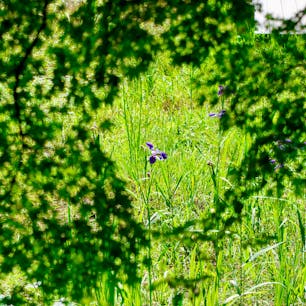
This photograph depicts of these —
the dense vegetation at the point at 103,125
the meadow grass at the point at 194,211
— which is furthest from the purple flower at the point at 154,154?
the dense vegetation at the point at 103,125

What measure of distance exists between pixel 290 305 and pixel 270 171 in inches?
24.9

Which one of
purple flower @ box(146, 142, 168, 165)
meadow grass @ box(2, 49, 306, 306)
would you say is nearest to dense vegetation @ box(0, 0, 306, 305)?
meadow grass @ box(2, 49, 306, 306)

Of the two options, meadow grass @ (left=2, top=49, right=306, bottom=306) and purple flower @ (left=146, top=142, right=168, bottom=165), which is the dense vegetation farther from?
purple flower @ (left=146, top=142, right=168, bottom=165)

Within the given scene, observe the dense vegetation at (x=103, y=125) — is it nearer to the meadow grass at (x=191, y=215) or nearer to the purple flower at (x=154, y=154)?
the meadow grass at (x=191, y=215)

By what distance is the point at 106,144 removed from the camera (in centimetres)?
299

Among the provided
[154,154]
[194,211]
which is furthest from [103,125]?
[194,211]

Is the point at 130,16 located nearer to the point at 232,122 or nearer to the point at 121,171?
the point at 232,122

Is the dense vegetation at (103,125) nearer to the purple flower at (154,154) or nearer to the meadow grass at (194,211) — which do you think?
the meadow grass at (194,211)

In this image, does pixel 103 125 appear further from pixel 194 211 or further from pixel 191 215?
pixel 194 211

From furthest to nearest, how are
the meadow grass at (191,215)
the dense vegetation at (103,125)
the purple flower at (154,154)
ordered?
the purple flower at (154,154)
the meadow grass at (191,215)
the dense vegetation at (103,125)

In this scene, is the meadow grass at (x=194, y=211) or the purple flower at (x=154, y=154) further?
the purple flower at (x=154, y=154)

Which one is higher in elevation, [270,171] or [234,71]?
[234,71]

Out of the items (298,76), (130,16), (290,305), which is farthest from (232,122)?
(290,305)

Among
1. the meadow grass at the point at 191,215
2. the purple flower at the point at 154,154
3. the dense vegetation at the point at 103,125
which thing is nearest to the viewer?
the dense vegetation at the point at 103,125
